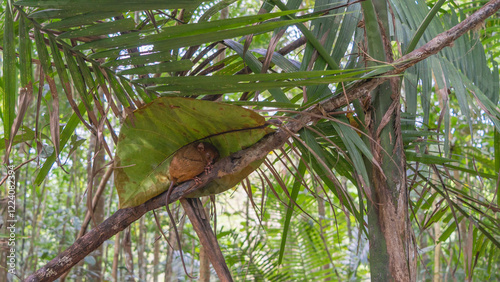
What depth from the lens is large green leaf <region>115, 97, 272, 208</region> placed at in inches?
23.6

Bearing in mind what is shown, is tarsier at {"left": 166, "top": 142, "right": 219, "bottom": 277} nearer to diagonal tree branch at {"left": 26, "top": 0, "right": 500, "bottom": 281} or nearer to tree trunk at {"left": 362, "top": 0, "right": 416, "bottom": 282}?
diagonal tree branch at {"left": 26, "top": 0, "right": 500, "bottom": 281}

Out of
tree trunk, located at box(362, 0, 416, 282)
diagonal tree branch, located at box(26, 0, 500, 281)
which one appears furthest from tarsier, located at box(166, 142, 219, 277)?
tree trunk, located at box(362, 0, 416, 282)

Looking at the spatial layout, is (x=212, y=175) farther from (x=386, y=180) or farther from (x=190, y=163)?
(x=386, y=180)

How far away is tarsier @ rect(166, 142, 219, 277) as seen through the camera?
647mm

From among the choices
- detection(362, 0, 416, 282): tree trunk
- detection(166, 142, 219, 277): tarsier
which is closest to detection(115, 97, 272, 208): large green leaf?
detection(166, 142, 219, 277): tarsier

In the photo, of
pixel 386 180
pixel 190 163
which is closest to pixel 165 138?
pixel 190 163

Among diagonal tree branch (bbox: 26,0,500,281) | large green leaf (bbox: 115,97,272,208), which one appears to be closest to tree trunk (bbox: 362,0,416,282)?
diagonal tree branch (bbox: 26,0,500,281)

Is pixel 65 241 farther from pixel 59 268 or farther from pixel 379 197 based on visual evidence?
pixel 379 197

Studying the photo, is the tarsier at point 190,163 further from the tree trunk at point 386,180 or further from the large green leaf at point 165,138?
the tree trunk at point 386,180

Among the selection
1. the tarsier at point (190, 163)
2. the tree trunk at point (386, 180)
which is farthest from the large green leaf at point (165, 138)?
the tree trunk at point (386, 180)

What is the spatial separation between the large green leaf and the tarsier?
1cm

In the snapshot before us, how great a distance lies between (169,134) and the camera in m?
0.66

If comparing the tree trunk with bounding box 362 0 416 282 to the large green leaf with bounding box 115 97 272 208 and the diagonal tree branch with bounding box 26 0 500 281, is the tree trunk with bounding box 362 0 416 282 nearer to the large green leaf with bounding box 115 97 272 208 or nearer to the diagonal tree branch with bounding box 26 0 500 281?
the diagonal tree branch with bounding box 26 0 500 281

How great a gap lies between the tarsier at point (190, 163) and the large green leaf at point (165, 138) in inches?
0.5
